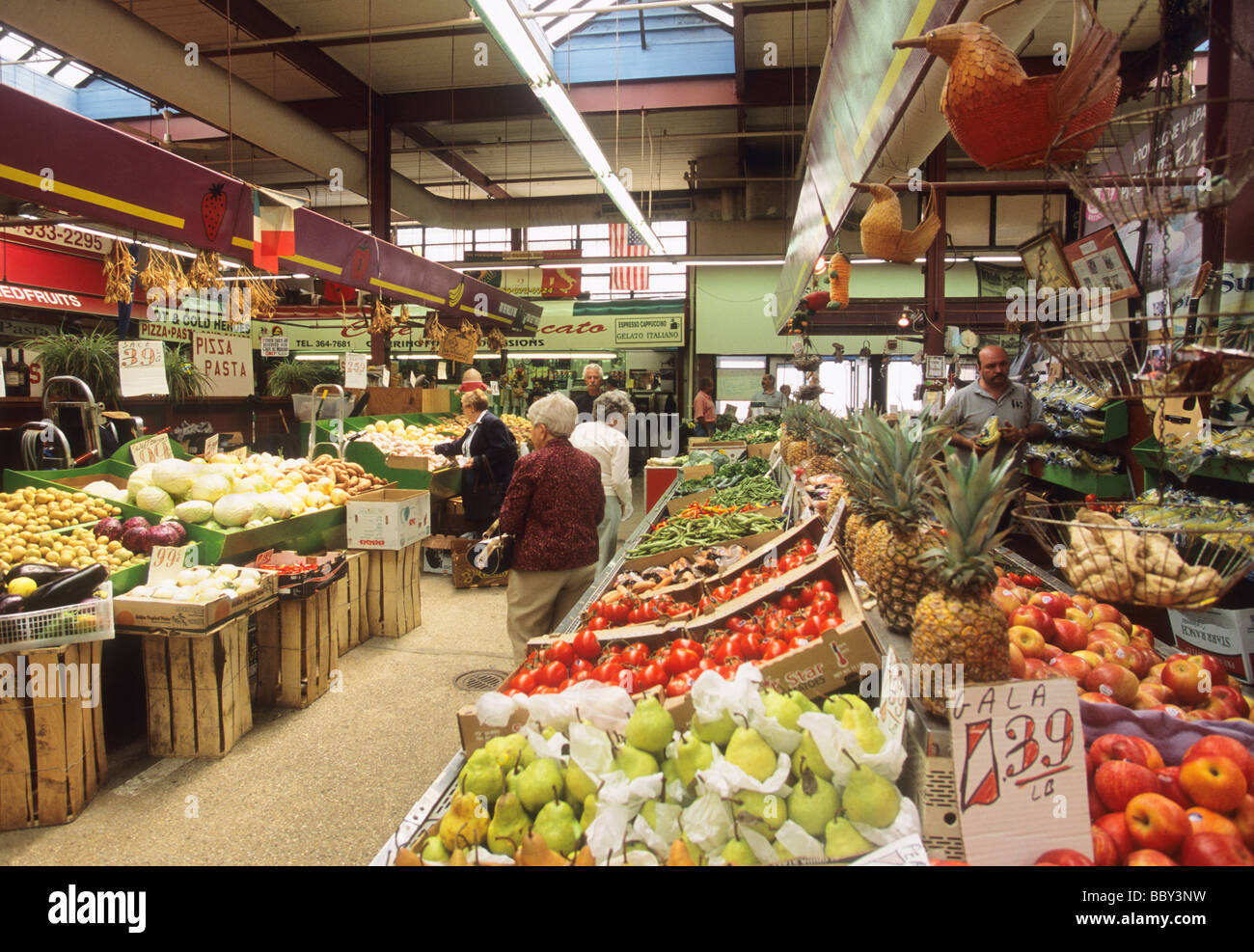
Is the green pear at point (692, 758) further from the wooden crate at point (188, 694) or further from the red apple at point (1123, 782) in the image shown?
the wooden crate at point (188, 694)

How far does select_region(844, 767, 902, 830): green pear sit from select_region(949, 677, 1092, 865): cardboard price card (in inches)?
5.2

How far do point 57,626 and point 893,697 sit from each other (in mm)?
3679

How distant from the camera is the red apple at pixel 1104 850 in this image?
141 cm

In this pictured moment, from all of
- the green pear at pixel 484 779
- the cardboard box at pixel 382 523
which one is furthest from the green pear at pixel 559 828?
the cardboard box at pixel 382 523

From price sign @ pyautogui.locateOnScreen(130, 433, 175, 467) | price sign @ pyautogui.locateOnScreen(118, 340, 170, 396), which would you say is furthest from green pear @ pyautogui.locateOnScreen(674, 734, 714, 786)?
price sign @ pyautogui.locateOnScreen(130, 433, 175, 467)

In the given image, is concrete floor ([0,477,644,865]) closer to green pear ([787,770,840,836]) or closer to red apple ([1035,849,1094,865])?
green pear ([787,770,840,836])

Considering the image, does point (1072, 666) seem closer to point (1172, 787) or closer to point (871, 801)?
point (1172, 787)

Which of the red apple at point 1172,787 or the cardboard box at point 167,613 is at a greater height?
the red apple at point 1172,787

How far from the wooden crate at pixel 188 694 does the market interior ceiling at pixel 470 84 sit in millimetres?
4755

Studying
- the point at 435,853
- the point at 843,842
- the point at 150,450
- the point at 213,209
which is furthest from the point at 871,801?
the point at 150,450

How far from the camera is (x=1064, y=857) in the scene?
1.36 meters
